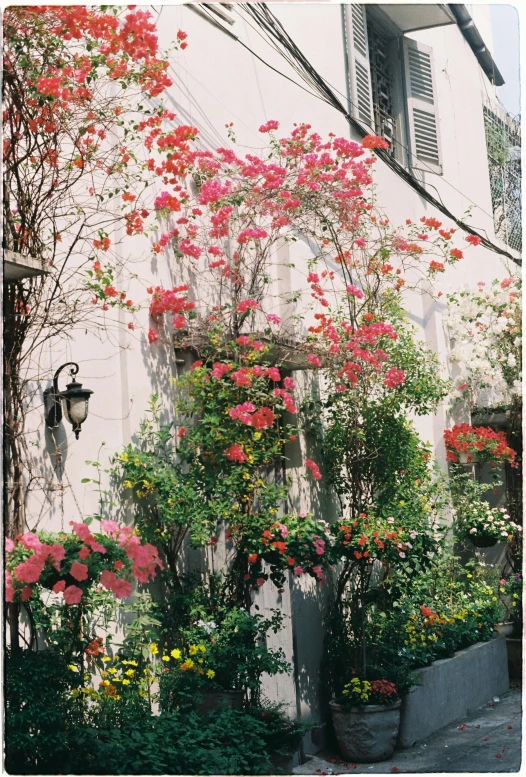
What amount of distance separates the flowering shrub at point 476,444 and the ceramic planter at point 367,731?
3536 millimetres

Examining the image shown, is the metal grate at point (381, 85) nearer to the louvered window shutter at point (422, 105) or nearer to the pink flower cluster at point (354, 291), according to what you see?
the louvered window shutter at point (422, 105)

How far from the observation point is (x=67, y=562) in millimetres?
4180

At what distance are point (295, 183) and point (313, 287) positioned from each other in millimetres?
790

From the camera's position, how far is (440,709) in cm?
746

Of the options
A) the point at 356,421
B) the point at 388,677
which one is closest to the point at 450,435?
the point at 356,421

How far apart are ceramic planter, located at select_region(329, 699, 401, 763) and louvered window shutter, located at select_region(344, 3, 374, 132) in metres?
5.20

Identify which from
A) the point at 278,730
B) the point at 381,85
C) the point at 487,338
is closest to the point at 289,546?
the point at 278,730

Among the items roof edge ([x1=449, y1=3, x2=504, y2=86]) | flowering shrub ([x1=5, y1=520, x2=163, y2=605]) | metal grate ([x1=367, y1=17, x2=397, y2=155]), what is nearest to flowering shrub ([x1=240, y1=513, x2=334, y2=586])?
flowering shrub ([x1=5, y1=520, x2=163, y2=605])

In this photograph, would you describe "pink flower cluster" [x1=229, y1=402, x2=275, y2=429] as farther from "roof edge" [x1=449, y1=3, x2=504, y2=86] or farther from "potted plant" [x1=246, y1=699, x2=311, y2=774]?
"roof edge" [x1=449, y1=3, x2=504, y2=86]

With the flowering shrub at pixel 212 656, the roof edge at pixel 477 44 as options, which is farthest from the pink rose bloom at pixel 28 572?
the roof edge at pixel 477 44

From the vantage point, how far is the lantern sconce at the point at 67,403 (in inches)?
195

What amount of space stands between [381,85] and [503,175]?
8.32 feet

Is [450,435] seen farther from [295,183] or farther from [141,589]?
[141,589]

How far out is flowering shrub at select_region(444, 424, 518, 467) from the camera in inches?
376
